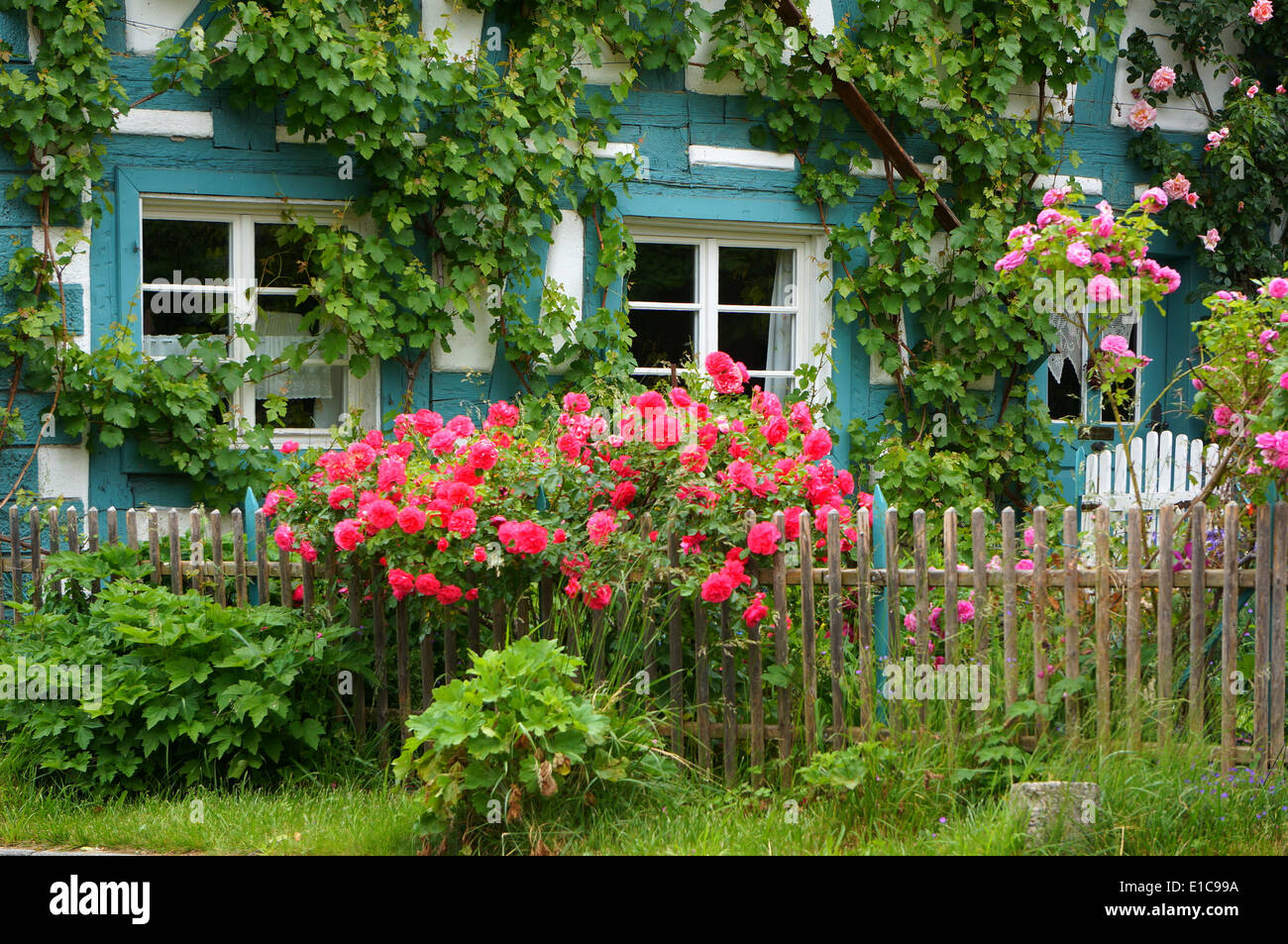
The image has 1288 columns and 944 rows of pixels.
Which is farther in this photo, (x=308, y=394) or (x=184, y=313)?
(x=308, y=394)

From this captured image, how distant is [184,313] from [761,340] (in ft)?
11.0

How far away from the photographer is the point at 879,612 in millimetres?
4441

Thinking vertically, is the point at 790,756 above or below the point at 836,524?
below

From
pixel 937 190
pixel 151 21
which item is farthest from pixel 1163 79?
pixel 151 21

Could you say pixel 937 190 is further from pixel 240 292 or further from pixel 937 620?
pixel 240 292

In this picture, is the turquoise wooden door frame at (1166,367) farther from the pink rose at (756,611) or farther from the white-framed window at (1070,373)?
the pink rose at (756,611)

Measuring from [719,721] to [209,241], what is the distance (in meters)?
3.99

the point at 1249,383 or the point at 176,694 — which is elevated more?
the point at 1249,383

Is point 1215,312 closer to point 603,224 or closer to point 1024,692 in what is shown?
point 1024,692

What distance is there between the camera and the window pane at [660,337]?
738 centimetres

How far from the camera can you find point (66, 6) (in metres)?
6.06

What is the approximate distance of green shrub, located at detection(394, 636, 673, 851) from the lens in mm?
3672

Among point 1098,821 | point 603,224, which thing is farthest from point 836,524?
point 603,224

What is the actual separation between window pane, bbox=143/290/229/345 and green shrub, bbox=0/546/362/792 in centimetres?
218
